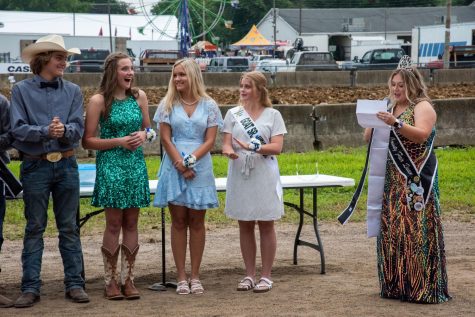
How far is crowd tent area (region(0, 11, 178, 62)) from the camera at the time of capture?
6975 centimetres

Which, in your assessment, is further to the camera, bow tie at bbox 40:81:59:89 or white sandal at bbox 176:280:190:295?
white sandal at bbox 176:280:190:295

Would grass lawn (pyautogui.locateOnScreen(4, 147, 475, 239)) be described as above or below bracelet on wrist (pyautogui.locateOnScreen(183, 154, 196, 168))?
below

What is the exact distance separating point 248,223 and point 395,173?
1426mm

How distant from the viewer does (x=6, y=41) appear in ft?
230

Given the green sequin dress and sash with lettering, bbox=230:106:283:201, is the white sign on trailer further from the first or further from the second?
the green sequin dress

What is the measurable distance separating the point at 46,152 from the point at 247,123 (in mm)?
1826

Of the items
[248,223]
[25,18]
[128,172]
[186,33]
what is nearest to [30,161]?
[128,172]

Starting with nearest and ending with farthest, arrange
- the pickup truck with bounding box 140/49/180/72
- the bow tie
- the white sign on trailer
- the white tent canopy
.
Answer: the bow tie, the white sign on trailer, the pickup truck with bounding box 140/49/180/72, the white tent canopy

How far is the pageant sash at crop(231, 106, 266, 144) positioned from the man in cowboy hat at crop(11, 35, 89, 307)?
142 centimetres

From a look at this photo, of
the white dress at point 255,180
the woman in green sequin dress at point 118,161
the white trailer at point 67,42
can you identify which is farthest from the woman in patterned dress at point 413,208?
the white trailer at point 67,42

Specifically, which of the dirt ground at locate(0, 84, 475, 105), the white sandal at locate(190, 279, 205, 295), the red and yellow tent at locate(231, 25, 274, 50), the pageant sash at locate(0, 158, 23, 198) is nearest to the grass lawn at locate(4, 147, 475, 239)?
the pageant sash at locate(0, 158, 23, 198)

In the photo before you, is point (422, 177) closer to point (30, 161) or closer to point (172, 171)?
point (172, 171)

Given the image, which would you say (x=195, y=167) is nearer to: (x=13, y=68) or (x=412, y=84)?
(x=412, y=84)

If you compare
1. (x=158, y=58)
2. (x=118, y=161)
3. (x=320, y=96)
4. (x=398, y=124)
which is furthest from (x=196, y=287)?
(x=158, y=58)
